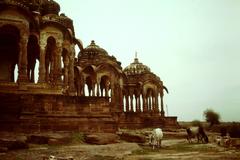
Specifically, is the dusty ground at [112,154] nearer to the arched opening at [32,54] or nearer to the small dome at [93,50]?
the arched opening at [32,54]

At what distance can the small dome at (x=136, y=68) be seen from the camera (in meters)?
35.8

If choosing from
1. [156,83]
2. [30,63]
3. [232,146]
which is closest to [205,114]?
[156,83]

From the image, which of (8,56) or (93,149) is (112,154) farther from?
(8,56)

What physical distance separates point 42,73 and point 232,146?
10.7 m

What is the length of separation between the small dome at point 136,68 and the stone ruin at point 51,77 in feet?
20.2

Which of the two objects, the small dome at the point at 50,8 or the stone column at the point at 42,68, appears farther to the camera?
the small dome at the point at 50,8

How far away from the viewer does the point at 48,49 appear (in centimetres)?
2017

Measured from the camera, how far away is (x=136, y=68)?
36.5 metres

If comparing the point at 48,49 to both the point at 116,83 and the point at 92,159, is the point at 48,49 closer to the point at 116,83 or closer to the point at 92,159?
the point at 116,83

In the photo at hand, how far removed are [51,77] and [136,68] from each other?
1923cm

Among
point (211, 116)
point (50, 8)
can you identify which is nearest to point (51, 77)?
point (50, 8)

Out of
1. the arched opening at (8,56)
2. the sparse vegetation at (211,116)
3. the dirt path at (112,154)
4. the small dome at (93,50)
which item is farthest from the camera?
the sparse vegetation at (211,116)

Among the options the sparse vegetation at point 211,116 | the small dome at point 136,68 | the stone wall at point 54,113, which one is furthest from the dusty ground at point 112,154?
the sparse vegetation at point 211,116

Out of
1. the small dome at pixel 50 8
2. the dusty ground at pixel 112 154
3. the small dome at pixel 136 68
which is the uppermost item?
the small dome at pixel 50 8
